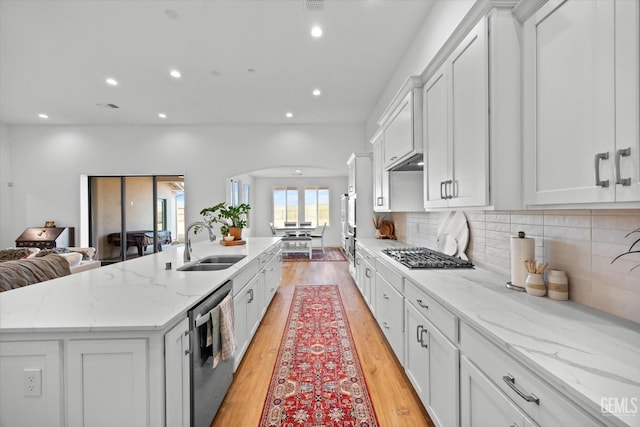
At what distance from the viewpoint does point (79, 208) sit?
6.30 m

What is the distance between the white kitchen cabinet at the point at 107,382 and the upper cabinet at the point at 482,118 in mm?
1744

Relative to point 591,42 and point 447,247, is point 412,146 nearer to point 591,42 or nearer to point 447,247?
point 447,247

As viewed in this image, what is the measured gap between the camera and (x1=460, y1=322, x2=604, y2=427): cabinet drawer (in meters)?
0.74

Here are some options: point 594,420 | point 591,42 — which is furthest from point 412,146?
point 594,420

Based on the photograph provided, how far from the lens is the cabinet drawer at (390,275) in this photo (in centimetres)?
213

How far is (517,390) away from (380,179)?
9.73 feet

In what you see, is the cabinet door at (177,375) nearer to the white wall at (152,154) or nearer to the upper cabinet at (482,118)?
the upper cabinet at (482,118)

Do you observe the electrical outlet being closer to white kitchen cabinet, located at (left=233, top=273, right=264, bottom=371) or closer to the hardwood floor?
the hardwood floor

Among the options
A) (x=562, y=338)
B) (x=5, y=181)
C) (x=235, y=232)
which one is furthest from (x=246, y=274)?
(x=5, y=181)

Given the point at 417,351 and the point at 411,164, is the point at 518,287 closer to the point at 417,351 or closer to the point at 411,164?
the point at 417,351

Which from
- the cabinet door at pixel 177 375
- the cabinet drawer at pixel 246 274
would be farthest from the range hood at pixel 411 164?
the cabinet door at pixel 177 375

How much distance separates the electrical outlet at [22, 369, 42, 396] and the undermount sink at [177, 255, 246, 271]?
3.61 ft

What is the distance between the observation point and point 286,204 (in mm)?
10766

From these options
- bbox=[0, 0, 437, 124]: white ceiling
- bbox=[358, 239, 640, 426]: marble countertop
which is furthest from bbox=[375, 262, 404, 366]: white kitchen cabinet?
bbox=[0, 0, 437, 124]: white ceiling
